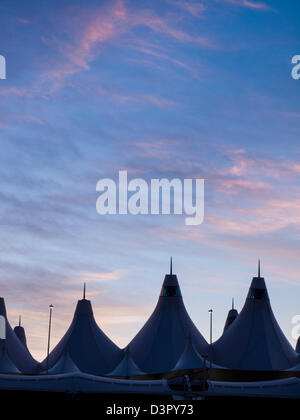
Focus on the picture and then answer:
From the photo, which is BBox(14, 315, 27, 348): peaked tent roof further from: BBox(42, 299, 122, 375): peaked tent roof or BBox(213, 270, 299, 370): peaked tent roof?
BBox(213, 270, 299, 370): peaked tent roof

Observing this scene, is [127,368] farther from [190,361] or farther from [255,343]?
[255,343]

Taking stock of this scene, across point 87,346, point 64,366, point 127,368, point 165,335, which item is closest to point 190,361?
point 127,368

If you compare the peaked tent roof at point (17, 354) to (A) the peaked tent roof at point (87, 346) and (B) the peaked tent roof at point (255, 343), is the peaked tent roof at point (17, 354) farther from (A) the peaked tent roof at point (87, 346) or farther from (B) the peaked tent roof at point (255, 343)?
(B) the peaked tent roof at point (255, 343)

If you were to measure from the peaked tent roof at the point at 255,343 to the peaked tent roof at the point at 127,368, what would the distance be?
811cm

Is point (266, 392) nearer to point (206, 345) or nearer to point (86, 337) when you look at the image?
point (206, 345)

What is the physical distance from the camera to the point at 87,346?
3570 inches

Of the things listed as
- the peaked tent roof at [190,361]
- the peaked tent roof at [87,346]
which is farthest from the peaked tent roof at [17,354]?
the peaked tent roof at [190,361]

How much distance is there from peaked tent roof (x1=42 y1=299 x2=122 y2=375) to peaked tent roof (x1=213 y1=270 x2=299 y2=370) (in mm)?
10351

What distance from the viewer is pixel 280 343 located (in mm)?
85812

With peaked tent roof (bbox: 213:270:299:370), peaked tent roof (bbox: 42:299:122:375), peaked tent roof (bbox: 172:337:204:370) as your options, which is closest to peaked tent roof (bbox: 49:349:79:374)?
peaked tent roof (bbox: 42:299:122:375)
